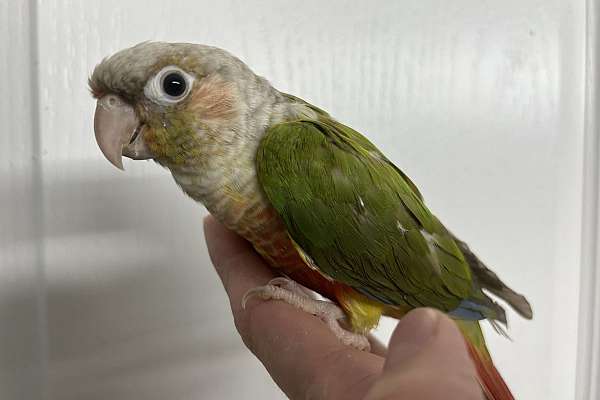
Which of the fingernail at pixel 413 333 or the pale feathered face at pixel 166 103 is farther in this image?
the pale feathered face at pixel 166 103

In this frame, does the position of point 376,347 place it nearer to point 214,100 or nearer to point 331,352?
point 331,352

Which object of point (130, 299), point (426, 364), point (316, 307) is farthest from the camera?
point (130, 299)

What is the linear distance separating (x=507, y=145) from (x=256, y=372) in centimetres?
66

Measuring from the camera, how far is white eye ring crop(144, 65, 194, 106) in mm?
551

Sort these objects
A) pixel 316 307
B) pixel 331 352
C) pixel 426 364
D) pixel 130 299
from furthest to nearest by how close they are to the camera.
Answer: pixel 130 299 < pixel 316 307 < pixel 331 352 < pixel 426 364

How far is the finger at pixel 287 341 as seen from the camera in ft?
1.46

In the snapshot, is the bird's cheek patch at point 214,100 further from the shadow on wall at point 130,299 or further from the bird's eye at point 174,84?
the shadow on wall at point 130,299

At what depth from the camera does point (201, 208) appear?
89 cm

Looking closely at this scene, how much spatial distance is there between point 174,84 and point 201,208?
0.35 metres

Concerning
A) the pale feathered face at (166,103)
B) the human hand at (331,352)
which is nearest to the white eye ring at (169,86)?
the pale feathered face at (166,103)

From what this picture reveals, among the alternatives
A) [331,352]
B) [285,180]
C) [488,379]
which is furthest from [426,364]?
[488,379]

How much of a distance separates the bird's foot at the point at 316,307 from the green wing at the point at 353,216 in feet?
0.19

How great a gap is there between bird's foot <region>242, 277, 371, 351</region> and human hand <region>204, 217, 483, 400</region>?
0.01 m

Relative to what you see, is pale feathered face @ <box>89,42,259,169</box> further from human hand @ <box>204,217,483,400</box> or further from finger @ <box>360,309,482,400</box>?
finger @ <box>360,309,482,400</box>
